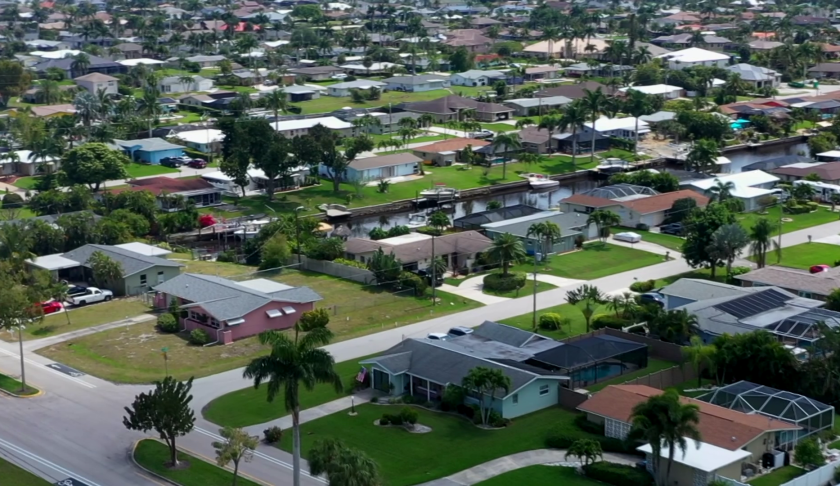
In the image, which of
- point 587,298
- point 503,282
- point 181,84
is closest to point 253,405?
point 587,298

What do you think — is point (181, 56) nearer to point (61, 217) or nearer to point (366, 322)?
point (61, 217)

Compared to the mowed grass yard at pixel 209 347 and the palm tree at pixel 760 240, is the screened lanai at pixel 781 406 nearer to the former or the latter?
the mowed grass yard at pixel 209 347

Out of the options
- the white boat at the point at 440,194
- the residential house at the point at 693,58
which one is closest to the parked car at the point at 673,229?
the white boat at the point at 440,194

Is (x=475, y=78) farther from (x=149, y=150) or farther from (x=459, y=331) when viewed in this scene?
(x=459, y=331)

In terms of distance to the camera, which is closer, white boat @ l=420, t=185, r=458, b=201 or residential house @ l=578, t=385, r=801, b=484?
residential house @ l=578, t=385, r=801, b=484

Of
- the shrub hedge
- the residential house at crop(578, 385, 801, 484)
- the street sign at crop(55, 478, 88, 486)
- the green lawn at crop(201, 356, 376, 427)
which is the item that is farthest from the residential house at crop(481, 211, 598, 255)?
the street sign at crop(55, 478, 88, 486)

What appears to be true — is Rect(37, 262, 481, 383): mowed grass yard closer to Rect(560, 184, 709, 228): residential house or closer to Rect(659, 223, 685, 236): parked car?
Rect(560, 184, 709, 228): residential house
